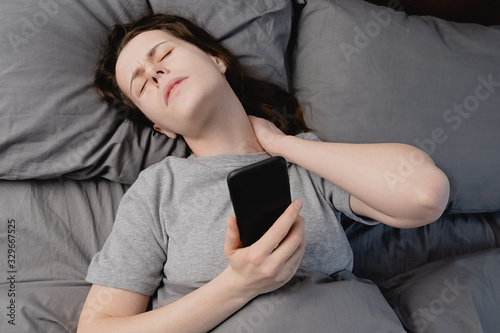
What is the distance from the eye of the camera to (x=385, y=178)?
82 centimetres

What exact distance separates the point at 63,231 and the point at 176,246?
1.17 ft

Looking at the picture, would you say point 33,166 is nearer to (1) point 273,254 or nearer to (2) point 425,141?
(1) point 273,254

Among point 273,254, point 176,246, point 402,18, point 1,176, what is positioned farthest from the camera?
point 402,18

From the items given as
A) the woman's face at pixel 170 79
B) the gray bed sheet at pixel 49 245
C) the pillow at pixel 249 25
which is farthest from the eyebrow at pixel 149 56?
the gray bed sheet at pixel 49 245

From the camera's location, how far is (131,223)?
937mm

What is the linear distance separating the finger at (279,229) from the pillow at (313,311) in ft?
0.56

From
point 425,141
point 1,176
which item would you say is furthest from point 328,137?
point 1,176

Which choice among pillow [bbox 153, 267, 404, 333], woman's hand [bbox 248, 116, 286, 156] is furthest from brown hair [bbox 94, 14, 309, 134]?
pillow [bbox 153, 267, 404, 333]

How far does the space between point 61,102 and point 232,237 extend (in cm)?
65

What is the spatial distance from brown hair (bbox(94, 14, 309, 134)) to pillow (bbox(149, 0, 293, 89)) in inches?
1.2

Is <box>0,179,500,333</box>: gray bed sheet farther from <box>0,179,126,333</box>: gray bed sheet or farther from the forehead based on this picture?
the forehead

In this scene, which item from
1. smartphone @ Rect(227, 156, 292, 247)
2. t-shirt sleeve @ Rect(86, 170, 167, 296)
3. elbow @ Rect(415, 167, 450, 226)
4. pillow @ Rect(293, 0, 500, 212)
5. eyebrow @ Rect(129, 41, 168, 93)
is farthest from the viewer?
pillow @ Rect(293, 0, 500, 212)

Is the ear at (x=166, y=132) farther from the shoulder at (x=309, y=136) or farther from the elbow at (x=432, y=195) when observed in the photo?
the elbow at (x=432, y=195)

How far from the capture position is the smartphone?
2.13 ft
